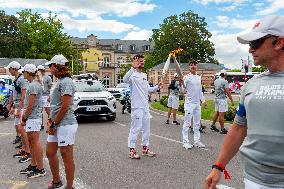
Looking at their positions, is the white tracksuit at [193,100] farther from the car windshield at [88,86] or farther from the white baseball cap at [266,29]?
the car windshield at [88,86]

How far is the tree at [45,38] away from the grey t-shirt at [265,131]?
67.7 metres

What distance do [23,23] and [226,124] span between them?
66.7m

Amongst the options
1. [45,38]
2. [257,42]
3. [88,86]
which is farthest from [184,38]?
[257,42]

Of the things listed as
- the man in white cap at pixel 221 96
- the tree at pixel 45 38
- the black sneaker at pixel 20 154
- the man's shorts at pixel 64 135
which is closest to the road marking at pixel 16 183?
the man's shorts at pixel 64 135

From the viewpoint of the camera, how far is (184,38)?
83688 millimetres

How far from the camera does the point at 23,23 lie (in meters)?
75.8

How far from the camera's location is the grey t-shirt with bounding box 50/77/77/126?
581cm

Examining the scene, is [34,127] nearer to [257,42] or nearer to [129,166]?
[129,166]

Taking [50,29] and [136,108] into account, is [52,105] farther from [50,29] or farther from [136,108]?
[50,29]

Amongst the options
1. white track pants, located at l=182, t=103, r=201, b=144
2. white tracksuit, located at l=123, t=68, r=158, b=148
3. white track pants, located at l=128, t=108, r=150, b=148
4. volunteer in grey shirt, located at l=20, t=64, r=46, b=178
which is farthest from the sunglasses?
white track pants, located at l=182, t=103, r=201, b=144

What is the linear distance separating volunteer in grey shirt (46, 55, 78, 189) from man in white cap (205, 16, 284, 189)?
3474 mm

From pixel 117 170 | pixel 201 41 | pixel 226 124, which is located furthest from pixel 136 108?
pixel 201 41

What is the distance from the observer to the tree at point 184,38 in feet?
274

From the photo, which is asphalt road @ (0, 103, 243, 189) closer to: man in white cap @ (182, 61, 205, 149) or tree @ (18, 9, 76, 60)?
man in white cap @ (182, 61, 205, 149)
